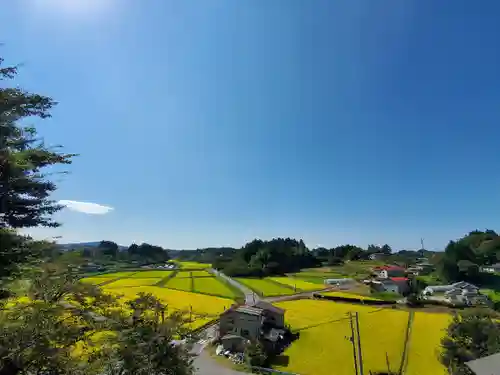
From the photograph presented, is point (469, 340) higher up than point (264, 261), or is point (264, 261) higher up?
point (264, 261)

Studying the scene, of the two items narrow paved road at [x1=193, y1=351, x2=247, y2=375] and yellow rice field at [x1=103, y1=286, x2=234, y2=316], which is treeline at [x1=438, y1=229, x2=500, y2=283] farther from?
narrow paved road at [x1=193, y1=351, x2=247, y2=375]

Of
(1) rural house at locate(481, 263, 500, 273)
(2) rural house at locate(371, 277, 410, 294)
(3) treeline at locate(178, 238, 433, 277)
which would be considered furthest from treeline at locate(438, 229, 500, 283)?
(3) treeline at locate(178, 238, 433, 277)

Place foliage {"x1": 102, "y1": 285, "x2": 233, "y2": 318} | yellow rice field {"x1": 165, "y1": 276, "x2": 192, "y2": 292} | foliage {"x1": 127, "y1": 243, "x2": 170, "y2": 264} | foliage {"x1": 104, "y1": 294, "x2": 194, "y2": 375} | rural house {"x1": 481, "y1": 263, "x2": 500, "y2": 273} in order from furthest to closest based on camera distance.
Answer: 1. foliage {"x1": 127, "y1": 243, "x2": 170, "y2": 264}
2. rural house {"x1": 481, "y1": 263, "x2": 500, "y2": 273}
3. yellow rice field {"x1": 165, "y1": 276, "x2": 192, "y2": 292}
4. foliage {"x1": 102, "y1": 285, "x2": 233, "y2": 318}
5. foliage {"x1": 104, "y1": 294, "x2": 194, "y2": 375}

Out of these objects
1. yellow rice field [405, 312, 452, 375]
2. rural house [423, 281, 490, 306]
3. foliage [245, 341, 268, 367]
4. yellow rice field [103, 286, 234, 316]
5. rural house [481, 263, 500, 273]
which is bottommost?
foliage [245, 341, 268, 367]

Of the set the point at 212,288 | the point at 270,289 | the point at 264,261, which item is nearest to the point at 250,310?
the point at 270,289

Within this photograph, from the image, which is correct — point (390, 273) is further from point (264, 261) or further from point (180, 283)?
point (180, 283)

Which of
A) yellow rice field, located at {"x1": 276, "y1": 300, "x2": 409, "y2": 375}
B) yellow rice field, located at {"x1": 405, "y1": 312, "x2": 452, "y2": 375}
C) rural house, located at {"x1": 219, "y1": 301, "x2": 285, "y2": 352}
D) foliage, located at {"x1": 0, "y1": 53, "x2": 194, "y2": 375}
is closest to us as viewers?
foliage, located at {"x1": 0, "y1": 53, "x2": 194, "y2": 375}

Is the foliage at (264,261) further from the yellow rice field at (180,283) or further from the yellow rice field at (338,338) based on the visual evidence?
the yellow rice field at (338,338)
